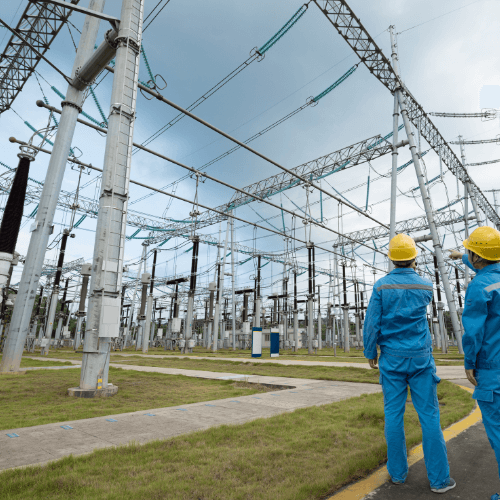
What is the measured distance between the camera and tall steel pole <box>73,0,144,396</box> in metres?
5.96

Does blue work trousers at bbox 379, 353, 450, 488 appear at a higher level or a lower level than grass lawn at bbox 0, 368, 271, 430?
higher

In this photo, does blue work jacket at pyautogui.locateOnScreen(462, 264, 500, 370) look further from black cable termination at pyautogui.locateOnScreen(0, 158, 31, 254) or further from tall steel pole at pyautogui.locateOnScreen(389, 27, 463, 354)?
black cable termination at pyautogui.locateOnScreen(0, 158, 31, 254)

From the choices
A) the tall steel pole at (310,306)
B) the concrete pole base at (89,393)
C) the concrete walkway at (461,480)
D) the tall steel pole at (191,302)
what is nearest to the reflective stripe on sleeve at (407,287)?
the concrete walkway at (461,480)

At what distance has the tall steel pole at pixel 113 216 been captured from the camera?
19.6ft

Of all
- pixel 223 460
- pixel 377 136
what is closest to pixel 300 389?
pixel 223 460

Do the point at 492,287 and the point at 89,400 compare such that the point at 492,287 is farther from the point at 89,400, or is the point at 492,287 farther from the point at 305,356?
the point at 305,356

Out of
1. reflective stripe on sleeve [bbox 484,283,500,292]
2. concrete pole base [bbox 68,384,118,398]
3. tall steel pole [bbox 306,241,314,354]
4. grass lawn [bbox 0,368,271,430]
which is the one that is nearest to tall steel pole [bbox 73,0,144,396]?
concrete pole base [bbox 68,384,118,398]

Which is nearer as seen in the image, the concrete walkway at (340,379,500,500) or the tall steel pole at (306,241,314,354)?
the concrete walkway at (340,379,500,500)

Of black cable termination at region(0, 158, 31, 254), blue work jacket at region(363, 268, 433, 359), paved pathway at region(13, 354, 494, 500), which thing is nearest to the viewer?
paved pathway at region(13, 354, 494, 500)

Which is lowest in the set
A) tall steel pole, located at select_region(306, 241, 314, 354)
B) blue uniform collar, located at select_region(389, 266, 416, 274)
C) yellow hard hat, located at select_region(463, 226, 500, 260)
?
blue uniform collar, located at select_region(389, 266, 416, 274)

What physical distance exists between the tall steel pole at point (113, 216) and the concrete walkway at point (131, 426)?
7.01 feet

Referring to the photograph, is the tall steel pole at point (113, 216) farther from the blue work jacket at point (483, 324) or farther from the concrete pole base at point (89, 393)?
the blue work jacket at point (483, 324)

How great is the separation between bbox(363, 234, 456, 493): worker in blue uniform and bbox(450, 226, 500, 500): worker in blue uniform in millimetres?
332

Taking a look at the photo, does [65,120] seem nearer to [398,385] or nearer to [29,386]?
[29,386]
